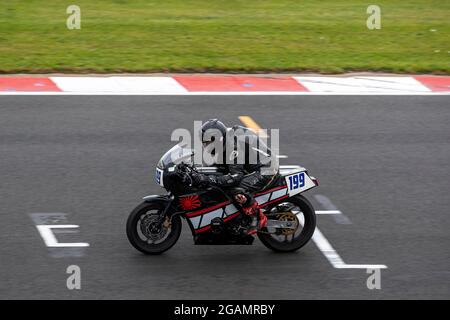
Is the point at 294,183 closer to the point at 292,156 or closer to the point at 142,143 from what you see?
the point at 292,156

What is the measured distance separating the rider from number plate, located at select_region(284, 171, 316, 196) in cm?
17

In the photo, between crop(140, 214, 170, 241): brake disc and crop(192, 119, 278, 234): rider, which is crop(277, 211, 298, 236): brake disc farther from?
crop(140, 214, 170, 241): brake disc

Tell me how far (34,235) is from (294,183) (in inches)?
112

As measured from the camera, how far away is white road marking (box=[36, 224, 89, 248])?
10.4 metres

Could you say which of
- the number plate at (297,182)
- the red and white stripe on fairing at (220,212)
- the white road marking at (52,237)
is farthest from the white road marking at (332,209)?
the white road marking at (52,237)

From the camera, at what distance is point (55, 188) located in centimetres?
1215

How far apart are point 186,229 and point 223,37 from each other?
9.37 m

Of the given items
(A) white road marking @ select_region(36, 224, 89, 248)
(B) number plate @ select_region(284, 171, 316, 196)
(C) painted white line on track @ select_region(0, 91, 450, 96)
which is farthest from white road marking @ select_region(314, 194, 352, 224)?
(C) painted white line on track @ select_region(0, 91, 450, 96)

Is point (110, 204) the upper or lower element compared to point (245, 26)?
lower

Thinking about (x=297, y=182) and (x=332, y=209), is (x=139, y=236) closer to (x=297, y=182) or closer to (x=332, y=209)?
(x=297, y=182)

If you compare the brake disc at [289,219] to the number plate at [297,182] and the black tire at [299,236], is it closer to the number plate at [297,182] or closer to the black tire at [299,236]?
the black tire at [299,236]

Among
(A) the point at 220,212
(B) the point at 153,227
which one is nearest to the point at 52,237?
(B) the point at 153,227
